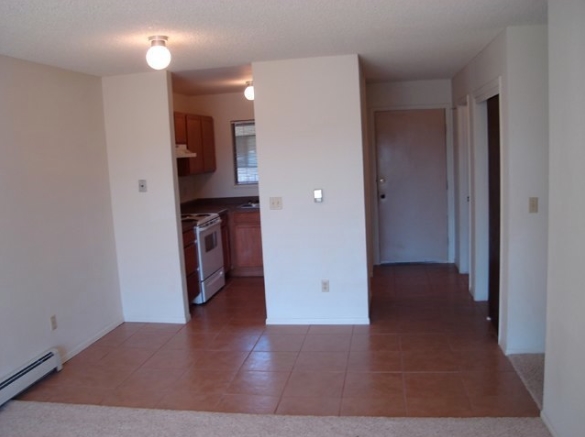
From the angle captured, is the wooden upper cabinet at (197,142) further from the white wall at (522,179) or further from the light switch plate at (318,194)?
the white wall at (522,179)

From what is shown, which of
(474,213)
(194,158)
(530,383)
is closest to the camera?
(530,383)

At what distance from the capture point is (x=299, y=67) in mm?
A: 4324

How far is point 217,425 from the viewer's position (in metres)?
3.00

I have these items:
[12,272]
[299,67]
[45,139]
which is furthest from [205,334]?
[299,67]

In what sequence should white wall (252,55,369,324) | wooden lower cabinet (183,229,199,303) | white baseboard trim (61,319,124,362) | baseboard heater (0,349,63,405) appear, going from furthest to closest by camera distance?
1. wooden lower cabinet (183,229,199,303)
2. white wall (252,55,369,324)
3. white baseboard trim (61,319,124,362)
4. baseboard heater (0,349,63,405)

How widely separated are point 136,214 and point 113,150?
60cm

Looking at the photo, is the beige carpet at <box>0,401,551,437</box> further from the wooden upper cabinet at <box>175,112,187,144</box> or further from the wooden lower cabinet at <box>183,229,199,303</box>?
the wooden upper cabinet at <box>175,112,187,144</box>

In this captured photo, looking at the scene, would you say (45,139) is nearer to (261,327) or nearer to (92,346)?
(92,346)

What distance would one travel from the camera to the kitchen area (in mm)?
5434

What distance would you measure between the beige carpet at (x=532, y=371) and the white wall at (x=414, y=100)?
2.95 meters

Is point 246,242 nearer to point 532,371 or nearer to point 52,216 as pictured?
point 52,216

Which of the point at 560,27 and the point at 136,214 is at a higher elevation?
the point at 560,27

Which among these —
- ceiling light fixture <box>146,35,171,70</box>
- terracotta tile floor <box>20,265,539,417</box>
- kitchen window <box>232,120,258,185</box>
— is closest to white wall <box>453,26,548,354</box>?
terracotta tile floor <box>20,265,539,417</box>

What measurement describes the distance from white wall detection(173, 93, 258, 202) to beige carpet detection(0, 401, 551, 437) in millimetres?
3789
